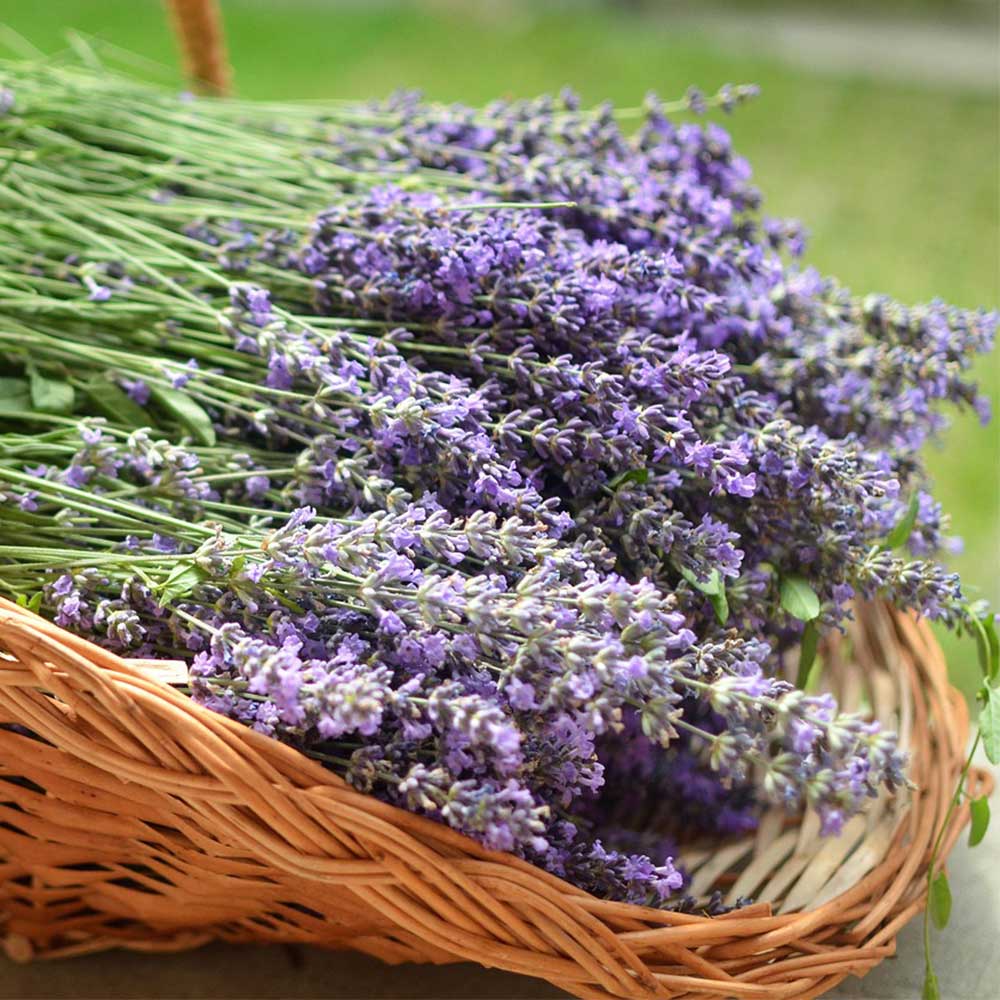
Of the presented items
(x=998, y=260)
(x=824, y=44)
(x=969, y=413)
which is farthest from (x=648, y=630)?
(x=824, y=44)

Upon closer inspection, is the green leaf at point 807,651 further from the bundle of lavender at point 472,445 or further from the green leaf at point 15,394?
the green leaf at point 15,394

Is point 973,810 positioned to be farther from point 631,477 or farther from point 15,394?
point 15,394

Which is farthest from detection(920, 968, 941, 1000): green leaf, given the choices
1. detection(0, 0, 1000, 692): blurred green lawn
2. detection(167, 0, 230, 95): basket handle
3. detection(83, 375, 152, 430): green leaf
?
detection(167, 0, 230, 95): basket handle

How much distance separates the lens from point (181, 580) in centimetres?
71

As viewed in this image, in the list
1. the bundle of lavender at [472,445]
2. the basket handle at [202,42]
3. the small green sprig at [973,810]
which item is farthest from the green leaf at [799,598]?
the basket handle at [202,42]

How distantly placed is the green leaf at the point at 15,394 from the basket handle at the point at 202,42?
0.42 meters

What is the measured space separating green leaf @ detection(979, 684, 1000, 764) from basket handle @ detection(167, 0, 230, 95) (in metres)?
0.88

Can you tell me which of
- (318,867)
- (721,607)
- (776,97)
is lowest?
(318,867)

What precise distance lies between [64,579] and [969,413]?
1328mm

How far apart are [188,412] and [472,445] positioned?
22cm

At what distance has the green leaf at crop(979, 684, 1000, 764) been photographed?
0.72m

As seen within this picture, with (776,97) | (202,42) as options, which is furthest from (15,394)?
(776,97)

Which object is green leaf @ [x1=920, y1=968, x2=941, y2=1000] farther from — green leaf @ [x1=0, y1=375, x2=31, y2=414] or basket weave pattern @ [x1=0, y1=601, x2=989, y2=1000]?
green leaf @ [x1=0, y1=375, x2=31, y2=414]

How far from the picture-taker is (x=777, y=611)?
79 centimetres
